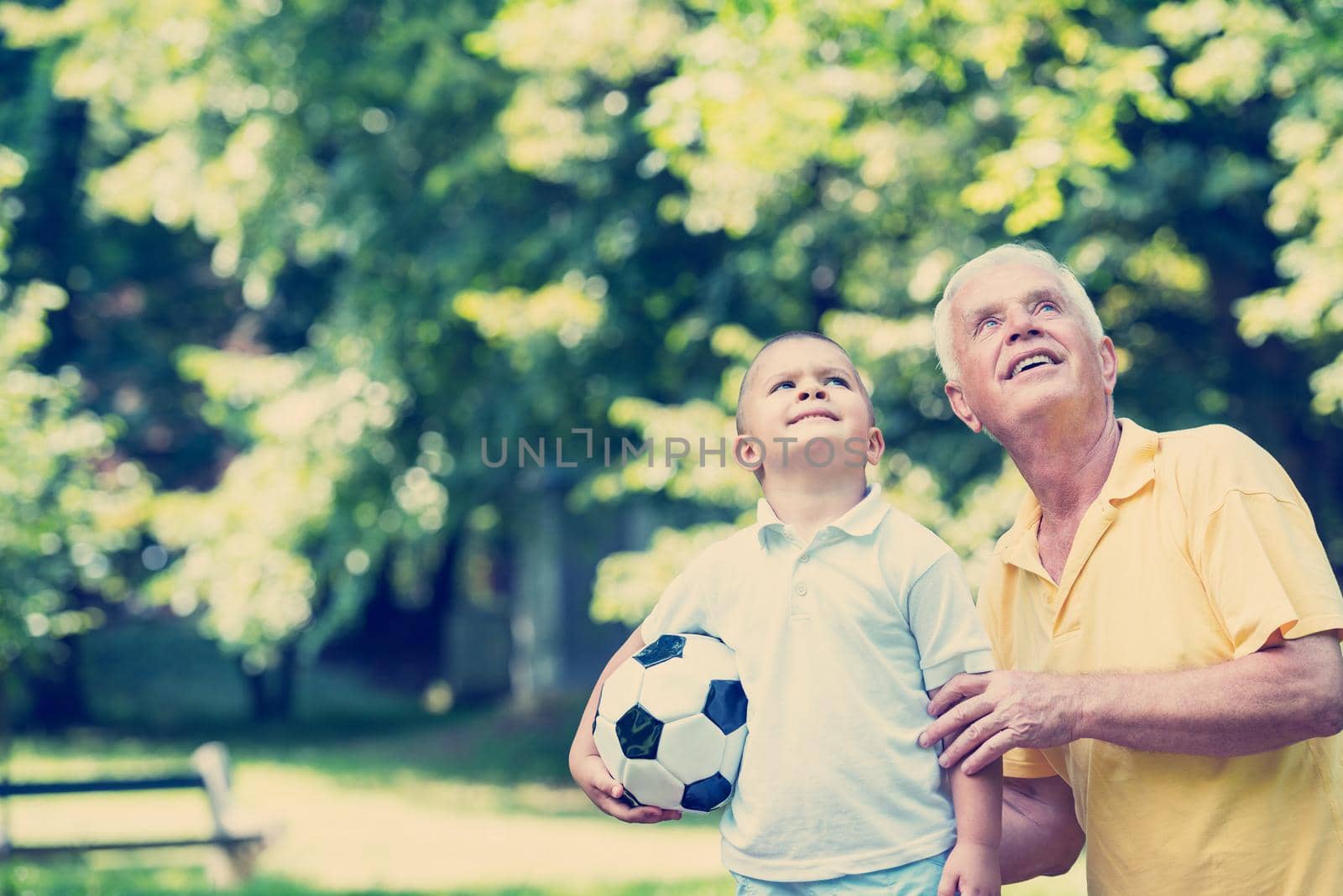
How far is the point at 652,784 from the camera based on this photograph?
2.45m

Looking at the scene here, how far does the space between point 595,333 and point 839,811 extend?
28.9 ft

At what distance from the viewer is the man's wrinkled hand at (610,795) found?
97.5 inches

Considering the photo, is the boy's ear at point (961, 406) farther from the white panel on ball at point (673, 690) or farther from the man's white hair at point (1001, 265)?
the white panel on ball at point (673, 690)

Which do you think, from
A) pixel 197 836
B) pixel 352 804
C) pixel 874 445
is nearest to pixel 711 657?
pixel 874 445

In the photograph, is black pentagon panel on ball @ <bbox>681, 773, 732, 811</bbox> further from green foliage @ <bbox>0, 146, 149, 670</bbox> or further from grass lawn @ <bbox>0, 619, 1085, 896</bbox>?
green foliage @ <bbox>0, 146, 149, 670</bbox>

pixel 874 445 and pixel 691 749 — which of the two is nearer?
pixel 691 749

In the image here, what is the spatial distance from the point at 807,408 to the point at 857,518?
23 centimetres

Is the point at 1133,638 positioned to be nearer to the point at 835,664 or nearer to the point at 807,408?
the point at 835,664

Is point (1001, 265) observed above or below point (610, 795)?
above

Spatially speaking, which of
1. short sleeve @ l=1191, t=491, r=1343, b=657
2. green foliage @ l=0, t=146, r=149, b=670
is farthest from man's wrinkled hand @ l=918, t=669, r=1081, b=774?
green foliage @ l=0, t=146, r=149, b=670

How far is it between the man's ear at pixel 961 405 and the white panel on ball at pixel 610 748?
954mm

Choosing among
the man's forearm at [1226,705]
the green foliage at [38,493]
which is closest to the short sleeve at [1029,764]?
the man's forearm at [1226,705]

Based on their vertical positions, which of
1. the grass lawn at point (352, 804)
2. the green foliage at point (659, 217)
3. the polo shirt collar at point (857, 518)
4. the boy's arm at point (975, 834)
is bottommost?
the grass lawn at point (352, 804)

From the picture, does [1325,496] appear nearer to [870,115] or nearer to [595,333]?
[870,115]
